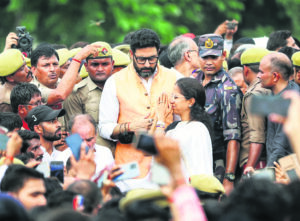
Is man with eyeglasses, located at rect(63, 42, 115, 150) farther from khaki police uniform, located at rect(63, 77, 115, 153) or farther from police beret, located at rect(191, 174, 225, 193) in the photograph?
police beret, located at rect(191, 174, 225, 193)

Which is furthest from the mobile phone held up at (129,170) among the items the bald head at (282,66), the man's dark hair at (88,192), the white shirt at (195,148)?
the bald head at (282,66)

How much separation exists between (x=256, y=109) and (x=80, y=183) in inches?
64.1

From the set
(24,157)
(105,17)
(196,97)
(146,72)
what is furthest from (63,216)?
(105,17)

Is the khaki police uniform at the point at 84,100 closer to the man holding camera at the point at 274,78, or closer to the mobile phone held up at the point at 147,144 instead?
the man holding camera at the point at 274,78

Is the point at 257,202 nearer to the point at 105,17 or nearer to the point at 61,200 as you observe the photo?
the point at 61,200

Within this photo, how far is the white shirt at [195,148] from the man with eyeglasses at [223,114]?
0.72 m

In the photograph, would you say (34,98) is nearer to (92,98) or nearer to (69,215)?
(92,98)

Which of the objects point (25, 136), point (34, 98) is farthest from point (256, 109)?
point (34, 98)

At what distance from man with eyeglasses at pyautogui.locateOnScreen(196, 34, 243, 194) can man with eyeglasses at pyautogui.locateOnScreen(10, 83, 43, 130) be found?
5.14ft

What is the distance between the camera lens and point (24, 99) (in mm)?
7023

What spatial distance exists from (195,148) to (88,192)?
158 cm

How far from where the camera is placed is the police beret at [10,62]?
7.39 metres

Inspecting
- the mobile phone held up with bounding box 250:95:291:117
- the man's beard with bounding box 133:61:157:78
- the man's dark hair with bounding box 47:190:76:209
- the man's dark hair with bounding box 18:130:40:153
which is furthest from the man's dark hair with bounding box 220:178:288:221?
the man's beard with bounding box 133:61:157:78

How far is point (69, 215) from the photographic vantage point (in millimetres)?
3531
